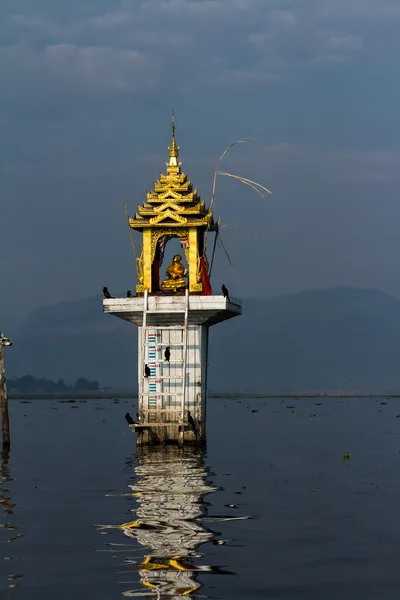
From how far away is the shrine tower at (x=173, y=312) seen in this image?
34.6 meters

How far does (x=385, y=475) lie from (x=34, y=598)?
59.7 ft

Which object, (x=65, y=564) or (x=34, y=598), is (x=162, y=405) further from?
(x=34, y=598)

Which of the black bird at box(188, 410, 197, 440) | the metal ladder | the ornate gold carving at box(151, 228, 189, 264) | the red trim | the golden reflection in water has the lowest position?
the golden reflection in water

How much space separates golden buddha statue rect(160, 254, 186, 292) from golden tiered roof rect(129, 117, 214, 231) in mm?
1659

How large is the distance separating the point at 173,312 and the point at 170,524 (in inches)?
617

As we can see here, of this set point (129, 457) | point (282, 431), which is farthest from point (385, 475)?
point (282, 431)

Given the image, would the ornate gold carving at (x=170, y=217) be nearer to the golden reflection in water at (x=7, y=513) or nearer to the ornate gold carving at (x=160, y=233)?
the ornate gold carving at (x=160, y=233)

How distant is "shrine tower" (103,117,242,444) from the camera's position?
34.6 meters

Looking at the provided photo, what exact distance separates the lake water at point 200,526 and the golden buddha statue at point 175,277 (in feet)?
20.8

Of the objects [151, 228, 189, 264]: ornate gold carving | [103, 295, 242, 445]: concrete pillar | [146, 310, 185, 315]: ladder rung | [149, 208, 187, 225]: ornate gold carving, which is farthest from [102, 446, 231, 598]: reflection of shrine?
[149, 208, 187, 225]: ornate gold carving

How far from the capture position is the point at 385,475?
98.0ft

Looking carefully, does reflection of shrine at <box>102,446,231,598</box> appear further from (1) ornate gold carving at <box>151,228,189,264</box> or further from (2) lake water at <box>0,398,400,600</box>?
(1) ornate gold carving at <box>151,228,189,264</box>

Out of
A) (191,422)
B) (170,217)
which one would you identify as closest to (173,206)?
(170,217)

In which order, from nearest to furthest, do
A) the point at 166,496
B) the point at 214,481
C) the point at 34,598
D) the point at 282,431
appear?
the point at 34,598, the point at 166,496, the point at 214,481, the point at 282,431
